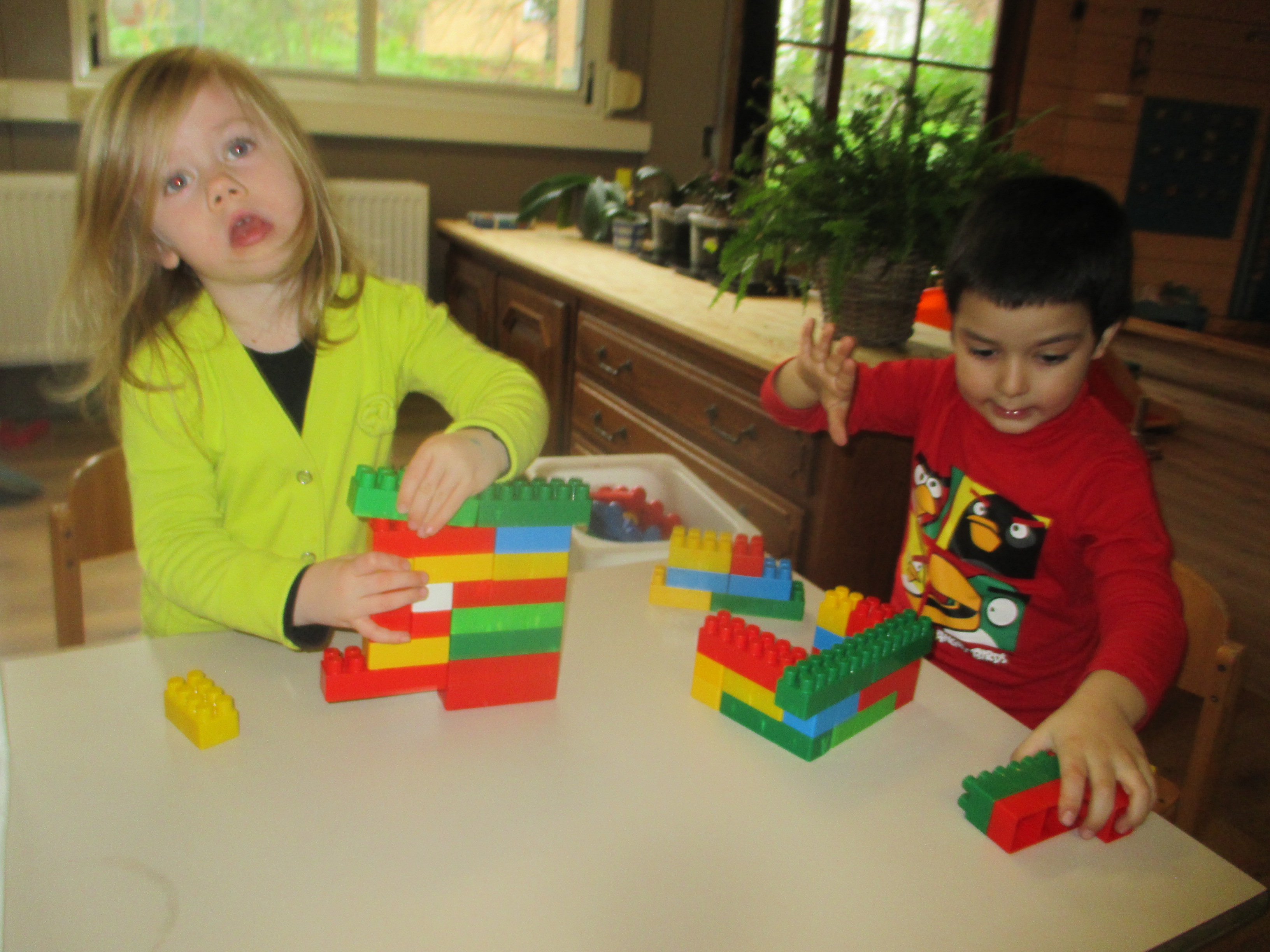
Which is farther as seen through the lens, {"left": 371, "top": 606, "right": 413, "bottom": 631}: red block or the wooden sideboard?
the wooden sideboard

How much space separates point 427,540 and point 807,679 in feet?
0.97

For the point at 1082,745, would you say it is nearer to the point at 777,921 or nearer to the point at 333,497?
the point at 777,921

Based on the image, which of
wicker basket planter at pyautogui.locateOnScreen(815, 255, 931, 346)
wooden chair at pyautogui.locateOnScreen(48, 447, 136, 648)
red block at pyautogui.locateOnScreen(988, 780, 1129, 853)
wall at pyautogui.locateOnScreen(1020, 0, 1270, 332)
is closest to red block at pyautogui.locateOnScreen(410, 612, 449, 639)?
red block at pyautogui.locateOnScreen(988, 780, 1129, 853)

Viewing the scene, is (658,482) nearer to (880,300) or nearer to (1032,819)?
(880,300)

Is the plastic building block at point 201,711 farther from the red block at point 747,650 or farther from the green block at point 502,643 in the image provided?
the red block at point 747,650

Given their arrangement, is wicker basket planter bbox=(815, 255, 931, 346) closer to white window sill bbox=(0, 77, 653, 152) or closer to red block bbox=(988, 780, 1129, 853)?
red block bbox=(988, 780, 1129, 853)

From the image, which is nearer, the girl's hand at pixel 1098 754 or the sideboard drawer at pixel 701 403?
the girl's hand at pixel 1098 754

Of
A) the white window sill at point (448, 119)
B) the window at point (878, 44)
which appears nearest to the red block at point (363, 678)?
the white window sill at point (448, 119)

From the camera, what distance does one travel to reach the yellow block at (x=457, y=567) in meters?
0.71

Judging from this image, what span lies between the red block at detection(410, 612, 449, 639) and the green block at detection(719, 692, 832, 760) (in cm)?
23

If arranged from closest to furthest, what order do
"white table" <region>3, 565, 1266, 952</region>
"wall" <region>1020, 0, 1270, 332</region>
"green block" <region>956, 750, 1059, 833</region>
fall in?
"white table" <region>3, 565, 1266, 952</region>
"green block" <region>956, 750, 1059, 833</region>
"wall" <region>1020, 0, 1270, 332</region>

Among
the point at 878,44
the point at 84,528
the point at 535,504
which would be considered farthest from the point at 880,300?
the point at 878,44

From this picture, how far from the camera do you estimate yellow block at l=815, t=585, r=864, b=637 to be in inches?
32.8

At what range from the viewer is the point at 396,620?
721 millimetres
